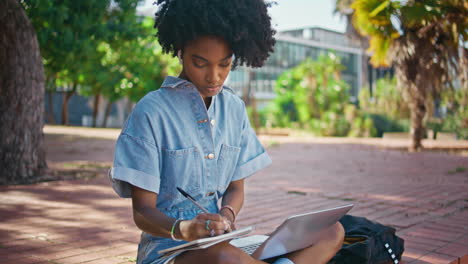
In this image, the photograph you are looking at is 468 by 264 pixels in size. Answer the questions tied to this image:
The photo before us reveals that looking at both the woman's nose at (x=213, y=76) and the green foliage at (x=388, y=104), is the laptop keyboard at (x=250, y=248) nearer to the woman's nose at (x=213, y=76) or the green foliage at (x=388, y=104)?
the woman's nose at (x=213, y=76)

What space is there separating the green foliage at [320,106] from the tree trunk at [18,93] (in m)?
17.3

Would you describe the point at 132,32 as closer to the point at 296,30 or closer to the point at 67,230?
the point at 67,230

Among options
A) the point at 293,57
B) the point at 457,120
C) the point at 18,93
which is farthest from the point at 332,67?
the point at 18,93

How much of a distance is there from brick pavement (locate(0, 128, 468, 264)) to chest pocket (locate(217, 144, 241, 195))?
117 centimetres

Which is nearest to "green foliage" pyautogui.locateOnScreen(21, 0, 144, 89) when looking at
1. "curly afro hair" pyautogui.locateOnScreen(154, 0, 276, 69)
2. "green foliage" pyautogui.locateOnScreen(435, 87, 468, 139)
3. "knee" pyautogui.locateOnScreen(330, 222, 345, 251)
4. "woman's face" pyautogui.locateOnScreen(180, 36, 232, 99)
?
"curly afro hair" pyautogui.locateOnScreen(154, 0, 276, 69)

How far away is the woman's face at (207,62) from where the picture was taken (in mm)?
2037

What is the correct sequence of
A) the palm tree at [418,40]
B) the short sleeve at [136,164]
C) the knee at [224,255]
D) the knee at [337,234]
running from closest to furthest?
the knee at [224,255]
the short sleeve at [136,164]
the knee at [337,234]
the palm tree at [418,40]

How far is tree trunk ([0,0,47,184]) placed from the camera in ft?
20.8

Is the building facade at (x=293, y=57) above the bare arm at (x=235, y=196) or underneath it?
above

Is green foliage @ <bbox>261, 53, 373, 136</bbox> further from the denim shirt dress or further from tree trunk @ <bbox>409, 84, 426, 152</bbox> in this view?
the denim shirt dress

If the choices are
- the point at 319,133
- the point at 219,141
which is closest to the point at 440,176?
the point at 219,141

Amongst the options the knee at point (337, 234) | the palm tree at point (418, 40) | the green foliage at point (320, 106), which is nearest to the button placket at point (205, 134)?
the knee at point (337, 234)

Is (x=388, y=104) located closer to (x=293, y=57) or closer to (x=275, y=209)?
(x=275, y=209)

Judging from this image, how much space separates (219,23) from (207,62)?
0.57 feet
